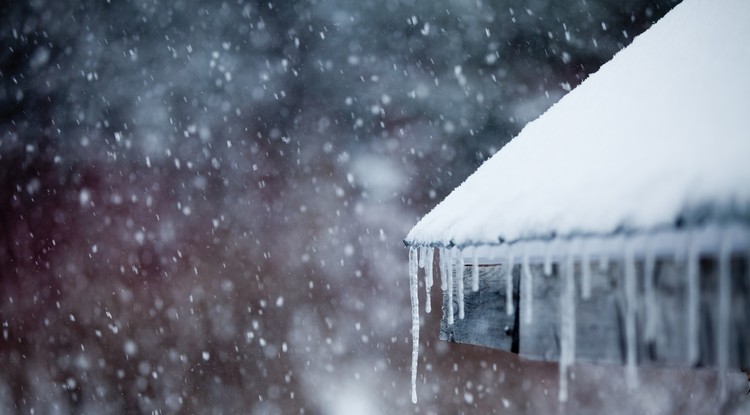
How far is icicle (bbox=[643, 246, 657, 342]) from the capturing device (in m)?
0.80

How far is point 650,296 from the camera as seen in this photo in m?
0.83

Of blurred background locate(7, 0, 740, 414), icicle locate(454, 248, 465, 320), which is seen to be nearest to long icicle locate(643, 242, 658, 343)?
icicle locate(454, 248, 465, 320)

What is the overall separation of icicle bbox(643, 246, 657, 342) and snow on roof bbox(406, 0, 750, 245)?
0.12 meters

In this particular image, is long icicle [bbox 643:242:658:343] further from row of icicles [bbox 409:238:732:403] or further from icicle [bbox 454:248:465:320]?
icicle [bbox 454:248:465:320]

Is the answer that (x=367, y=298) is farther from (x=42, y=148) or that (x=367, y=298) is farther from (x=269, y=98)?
(x=42, y=148)

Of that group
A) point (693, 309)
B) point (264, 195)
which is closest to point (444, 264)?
point (693, 309)

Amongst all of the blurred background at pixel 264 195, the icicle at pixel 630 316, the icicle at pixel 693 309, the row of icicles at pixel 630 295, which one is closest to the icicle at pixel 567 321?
the row of icicles at pixel 630 295

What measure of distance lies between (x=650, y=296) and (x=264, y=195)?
6.95 metres

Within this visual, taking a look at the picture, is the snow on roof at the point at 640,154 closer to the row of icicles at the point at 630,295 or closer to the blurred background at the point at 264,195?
the row of icicles at the point at 630,295

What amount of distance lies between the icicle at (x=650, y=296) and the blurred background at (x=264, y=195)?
238 inches

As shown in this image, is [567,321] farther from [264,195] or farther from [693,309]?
[264,195]

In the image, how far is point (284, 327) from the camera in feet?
23.2

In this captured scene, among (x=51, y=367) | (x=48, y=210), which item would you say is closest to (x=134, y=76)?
(x=48, y=210)

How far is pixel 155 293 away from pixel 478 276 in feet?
23.1
